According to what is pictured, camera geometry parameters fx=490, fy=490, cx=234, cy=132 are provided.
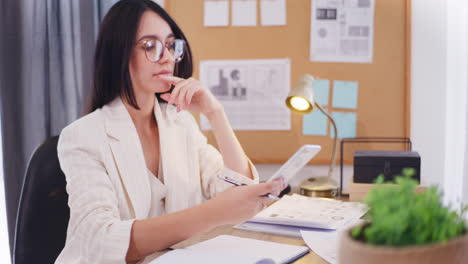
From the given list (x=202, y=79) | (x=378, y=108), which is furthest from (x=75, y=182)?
(x=378, y=108)

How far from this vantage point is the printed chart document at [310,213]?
1188 millimetres

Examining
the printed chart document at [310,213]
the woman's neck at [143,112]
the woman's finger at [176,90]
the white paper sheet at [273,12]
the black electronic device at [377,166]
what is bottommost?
the printed chart document at [310,213]

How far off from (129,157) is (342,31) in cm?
116

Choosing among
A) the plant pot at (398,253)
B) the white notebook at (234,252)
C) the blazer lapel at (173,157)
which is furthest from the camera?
the blazer lapel at (173,157)

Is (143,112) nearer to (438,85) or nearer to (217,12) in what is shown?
(217,12)

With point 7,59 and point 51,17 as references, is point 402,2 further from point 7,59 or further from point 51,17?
point 7,59

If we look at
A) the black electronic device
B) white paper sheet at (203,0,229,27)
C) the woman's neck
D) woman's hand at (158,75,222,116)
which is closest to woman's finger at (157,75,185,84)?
woman's hand at (158,75,222,116)

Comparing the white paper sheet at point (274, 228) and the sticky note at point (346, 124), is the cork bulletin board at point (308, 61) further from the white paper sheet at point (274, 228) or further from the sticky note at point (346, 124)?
the white paper sheet at point (274, 228)

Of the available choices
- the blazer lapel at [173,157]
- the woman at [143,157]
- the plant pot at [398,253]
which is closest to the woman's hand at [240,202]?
the woman at [143,157]

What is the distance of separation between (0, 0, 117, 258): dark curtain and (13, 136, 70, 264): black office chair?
2.37 ft

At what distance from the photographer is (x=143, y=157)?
139 cm

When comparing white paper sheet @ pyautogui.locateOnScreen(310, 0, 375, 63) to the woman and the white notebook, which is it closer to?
the woman

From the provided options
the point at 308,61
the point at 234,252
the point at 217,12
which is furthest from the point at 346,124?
the point at 234,252

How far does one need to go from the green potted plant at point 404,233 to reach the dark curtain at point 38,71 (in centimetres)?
171
